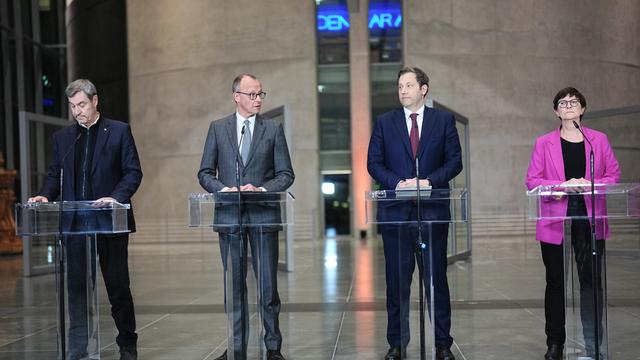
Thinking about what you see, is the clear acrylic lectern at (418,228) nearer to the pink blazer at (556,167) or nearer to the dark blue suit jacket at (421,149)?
the dark blue suit jacket at (421,149)

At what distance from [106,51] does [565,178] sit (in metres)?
23.4

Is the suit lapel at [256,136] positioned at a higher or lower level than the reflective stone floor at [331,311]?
higher

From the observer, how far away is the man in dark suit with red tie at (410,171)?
4.49 metres

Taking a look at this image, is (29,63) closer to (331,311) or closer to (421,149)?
(331,311)

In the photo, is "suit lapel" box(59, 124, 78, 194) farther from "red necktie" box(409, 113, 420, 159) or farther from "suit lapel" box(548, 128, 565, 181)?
"suit lapel" box(548, 128, 565, 181)

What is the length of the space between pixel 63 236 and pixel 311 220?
17797mm

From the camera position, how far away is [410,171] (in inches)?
182

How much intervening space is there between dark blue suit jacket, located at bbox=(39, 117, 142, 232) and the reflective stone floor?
1.31m

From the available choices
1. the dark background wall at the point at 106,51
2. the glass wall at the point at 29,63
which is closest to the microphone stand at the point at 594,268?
the dark background wall at the point at 106,51

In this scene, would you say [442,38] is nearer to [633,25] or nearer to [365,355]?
[633,25]

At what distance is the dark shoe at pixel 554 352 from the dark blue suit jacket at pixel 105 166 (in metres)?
2.93

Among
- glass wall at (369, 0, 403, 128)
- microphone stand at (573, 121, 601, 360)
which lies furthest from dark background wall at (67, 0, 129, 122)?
microphone stand at (573, 121, 601, 360)

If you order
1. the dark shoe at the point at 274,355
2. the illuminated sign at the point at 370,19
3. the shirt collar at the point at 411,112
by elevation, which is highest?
the illuminated sign at the point at 370,19

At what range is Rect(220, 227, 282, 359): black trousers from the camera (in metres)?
4.28
